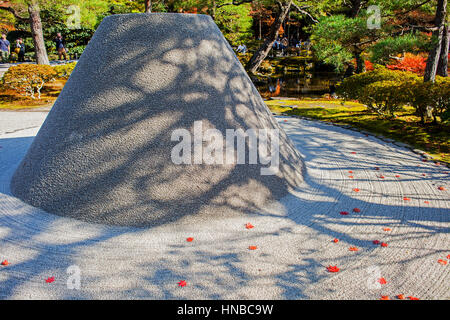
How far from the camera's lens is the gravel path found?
9.06 feet

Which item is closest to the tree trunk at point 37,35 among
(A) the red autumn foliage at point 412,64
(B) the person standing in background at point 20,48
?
(B) the person standing in background at point 20,48

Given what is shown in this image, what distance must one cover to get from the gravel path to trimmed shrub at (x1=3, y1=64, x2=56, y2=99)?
9.42 meters

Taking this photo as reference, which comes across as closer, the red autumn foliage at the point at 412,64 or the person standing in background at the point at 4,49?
the red autumn foliage at the point at 412,64

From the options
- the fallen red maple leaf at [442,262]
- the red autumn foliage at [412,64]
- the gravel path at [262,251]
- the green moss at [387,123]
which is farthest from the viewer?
the red autumn foliage at [412,64]

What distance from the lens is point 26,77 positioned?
1242 centimetres

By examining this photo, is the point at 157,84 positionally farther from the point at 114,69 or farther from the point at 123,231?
the point at 123,231

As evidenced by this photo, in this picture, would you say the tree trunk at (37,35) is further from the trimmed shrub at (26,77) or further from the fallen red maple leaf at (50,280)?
the fallen red maple leaf at (50,280)

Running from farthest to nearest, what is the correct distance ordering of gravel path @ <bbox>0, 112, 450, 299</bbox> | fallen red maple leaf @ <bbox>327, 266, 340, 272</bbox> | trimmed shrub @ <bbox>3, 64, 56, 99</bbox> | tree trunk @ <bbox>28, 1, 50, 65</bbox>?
tree trunk @ <bbox>28, 1, 50, 65</bbox>, trimmed shrub @ <bbox>3, 64, 56, 99</bbox>, fallen red maple leaf @ <bbox>327, 266, 340, 272</bbox>, gravel path @ <bbox>0, 112, 450, 299</bbox>

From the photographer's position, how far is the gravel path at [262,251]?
2762 millimetres

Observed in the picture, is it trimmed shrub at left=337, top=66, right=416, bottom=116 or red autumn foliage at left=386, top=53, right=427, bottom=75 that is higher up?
red autumn foliage at left=386, top=53, right=427, bottom=75

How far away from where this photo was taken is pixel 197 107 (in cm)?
411

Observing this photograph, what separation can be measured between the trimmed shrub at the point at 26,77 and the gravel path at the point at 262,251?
942cm

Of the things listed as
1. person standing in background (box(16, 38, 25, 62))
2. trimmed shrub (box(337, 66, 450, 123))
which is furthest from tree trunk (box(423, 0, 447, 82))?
person standing in background (box(16, 38, 25, 62))

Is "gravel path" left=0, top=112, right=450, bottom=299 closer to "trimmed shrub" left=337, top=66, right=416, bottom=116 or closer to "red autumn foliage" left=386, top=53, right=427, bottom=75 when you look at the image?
"trimmed shrub" left=337, top=66, right=416, bottom=116
